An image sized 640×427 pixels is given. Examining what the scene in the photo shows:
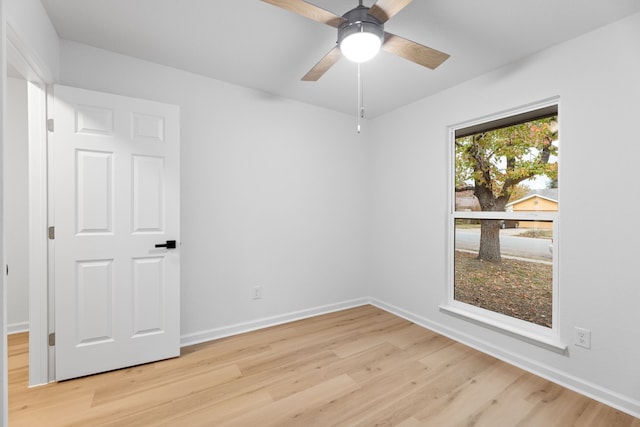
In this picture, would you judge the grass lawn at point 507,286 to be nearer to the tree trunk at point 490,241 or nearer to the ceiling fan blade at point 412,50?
the tree trunk at point 490,241

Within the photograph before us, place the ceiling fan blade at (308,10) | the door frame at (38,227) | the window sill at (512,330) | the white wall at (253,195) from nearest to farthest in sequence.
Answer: the ceiling fan blade at (308,10) → the door frame at (38,227) → the window sill at (512,330) → the white wall at (253,195)

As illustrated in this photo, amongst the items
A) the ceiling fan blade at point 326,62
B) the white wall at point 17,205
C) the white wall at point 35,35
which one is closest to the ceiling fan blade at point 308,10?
the ceiling fan blade at point 326,62

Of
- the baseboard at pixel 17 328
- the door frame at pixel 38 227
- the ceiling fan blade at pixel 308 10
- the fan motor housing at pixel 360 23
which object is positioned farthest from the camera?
the baseboard at pixel 17 328

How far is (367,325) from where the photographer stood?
302 centimetres

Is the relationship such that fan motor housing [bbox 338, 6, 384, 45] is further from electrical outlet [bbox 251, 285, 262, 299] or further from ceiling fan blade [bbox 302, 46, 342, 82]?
electrical outlet [bbox 251, 285, 262, 299]

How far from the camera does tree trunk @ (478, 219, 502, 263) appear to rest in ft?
8.46

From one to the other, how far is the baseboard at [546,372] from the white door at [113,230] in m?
2.42

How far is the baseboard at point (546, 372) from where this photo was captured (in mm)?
1778

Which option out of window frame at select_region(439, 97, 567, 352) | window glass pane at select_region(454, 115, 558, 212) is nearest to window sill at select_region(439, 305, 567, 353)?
window frame at select_region(439, 97, 567, 352)

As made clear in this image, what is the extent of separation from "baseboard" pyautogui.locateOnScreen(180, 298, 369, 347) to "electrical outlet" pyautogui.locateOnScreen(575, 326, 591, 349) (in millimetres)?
2101

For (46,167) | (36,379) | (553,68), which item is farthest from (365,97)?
(36,379)

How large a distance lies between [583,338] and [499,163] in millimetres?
1451

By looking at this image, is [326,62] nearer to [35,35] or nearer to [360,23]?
[360,23]

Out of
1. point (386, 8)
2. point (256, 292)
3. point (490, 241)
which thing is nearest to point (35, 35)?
point (386, 8)
